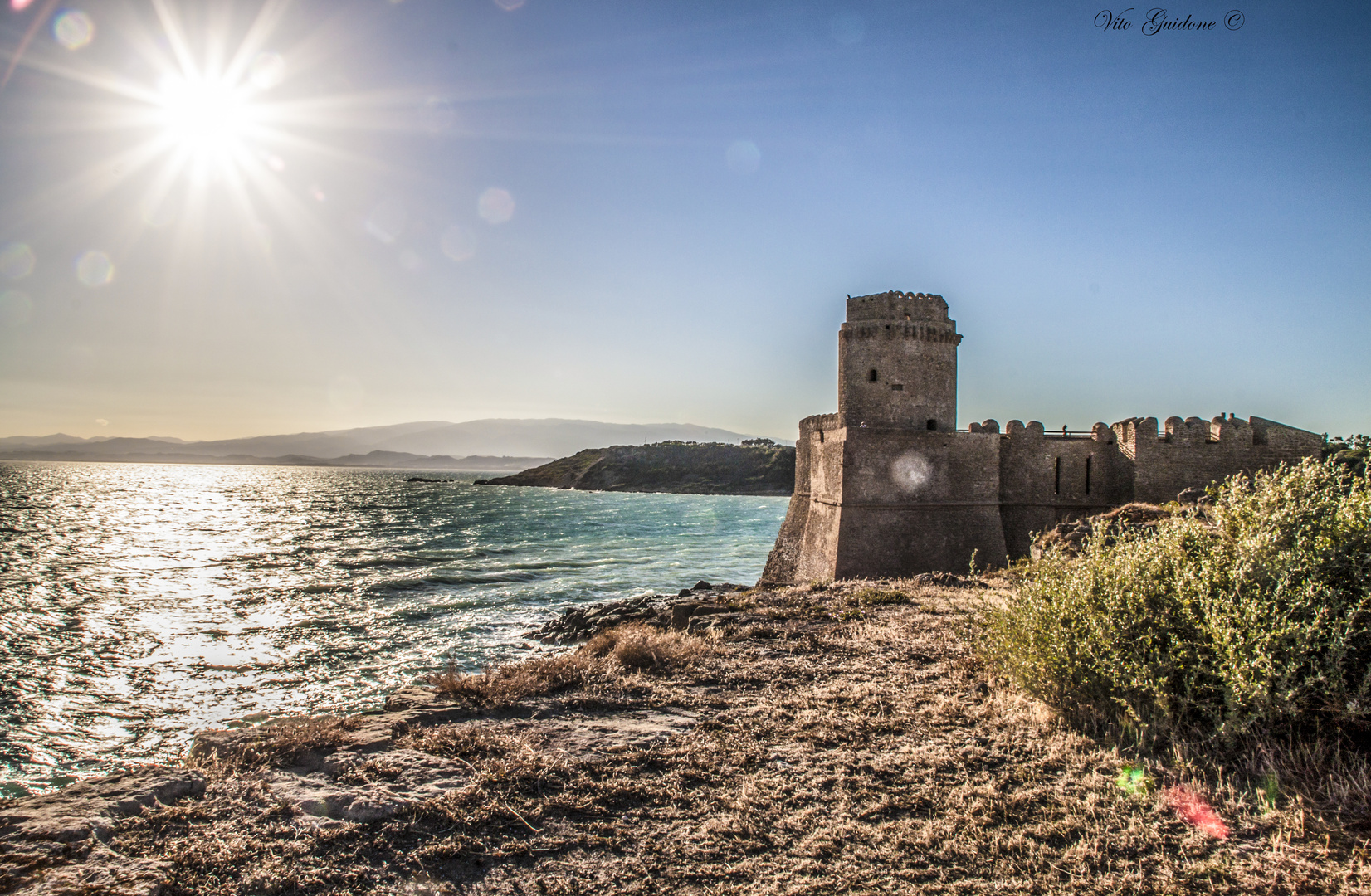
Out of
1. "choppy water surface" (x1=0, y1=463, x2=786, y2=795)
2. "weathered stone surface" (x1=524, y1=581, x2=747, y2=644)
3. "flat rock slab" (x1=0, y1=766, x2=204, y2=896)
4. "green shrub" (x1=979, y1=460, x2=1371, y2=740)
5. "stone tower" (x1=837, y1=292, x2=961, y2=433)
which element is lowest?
"choppy water surface" (x1=0, y1=463, x2=786, y2=795)

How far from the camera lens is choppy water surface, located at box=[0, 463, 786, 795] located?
1319 centimetres

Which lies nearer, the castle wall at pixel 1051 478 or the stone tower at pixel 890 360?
the castle wall at pixel 1051 478

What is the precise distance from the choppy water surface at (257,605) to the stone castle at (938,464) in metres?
10.3

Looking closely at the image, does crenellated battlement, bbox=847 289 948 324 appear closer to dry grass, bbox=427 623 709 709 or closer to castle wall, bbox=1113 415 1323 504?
castle wall, bbox=1113 415 1323 504

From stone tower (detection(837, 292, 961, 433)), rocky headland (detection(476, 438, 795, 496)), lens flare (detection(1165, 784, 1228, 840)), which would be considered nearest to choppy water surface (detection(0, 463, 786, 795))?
stone tower (detection(837, 292, 961, 433))

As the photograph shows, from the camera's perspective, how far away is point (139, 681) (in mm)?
15062

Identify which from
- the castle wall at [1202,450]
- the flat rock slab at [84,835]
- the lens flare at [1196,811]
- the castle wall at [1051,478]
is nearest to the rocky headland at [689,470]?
the castle wall at [1051,478]

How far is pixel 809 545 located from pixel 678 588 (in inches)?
256

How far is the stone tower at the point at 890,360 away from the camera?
2075cm

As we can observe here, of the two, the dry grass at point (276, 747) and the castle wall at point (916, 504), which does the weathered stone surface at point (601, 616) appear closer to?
the castle wall at point (916, 504)

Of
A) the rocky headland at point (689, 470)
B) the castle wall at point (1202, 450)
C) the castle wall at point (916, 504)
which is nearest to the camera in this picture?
the castle wall at point (1202, 450)

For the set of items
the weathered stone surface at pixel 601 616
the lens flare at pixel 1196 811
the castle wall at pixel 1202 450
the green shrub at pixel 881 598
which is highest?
the castle wall at pixel 1202 450

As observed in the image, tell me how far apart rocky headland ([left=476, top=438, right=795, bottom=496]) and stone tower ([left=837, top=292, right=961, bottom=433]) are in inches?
3704

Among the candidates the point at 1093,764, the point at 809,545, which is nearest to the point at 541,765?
the point at 1093,764
